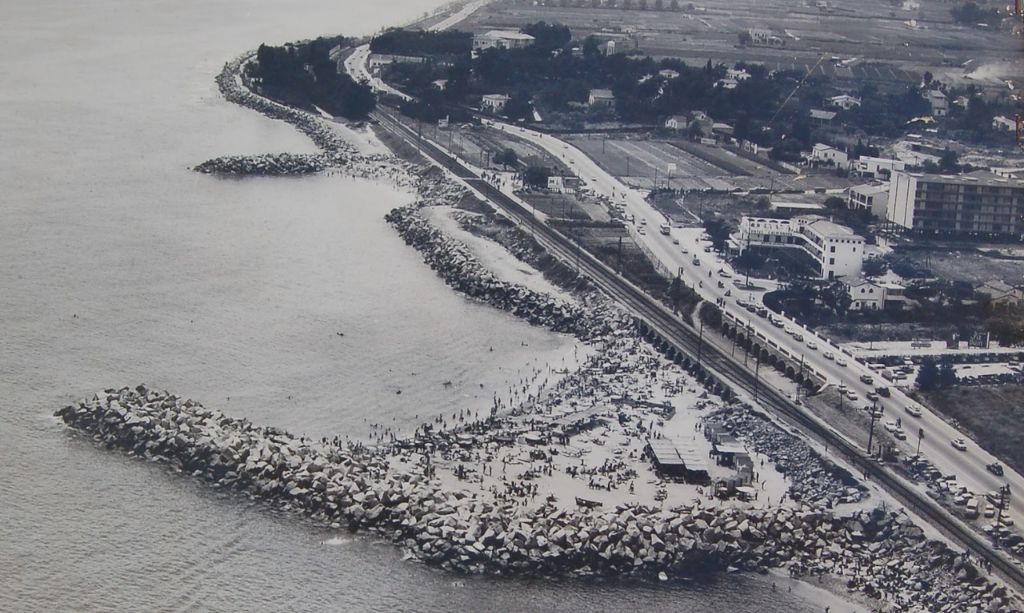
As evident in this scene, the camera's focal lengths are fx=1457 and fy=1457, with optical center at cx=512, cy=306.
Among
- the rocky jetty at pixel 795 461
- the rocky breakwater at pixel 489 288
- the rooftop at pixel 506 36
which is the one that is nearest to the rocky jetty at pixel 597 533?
the rocky jetty at pixel 795 461

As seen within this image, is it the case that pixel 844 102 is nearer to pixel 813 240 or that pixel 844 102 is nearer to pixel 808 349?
pixel 813 240

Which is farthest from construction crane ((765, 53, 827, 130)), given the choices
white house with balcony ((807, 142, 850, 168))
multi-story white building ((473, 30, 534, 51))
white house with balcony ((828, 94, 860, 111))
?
multi-story white building ((473, 30, 534, 51))

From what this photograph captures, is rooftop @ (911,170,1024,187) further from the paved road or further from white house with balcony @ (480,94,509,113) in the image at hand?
white house with balcony @ (480,94,509,113)

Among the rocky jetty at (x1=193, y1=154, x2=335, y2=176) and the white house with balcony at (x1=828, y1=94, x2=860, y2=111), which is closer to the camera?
the rocky jetty at (x1=193, y1=154, x2=335, y2=176)

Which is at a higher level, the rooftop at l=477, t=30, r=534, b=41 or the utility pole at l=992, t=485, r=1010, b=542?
the rooftop at l=477, t=30, r=534, b=41

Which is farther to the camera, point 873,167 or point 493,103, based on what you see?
point 493,103

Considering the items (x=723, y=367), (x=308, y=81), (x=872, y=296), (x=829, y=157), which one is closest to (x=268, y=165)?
(x=308, y=81)
